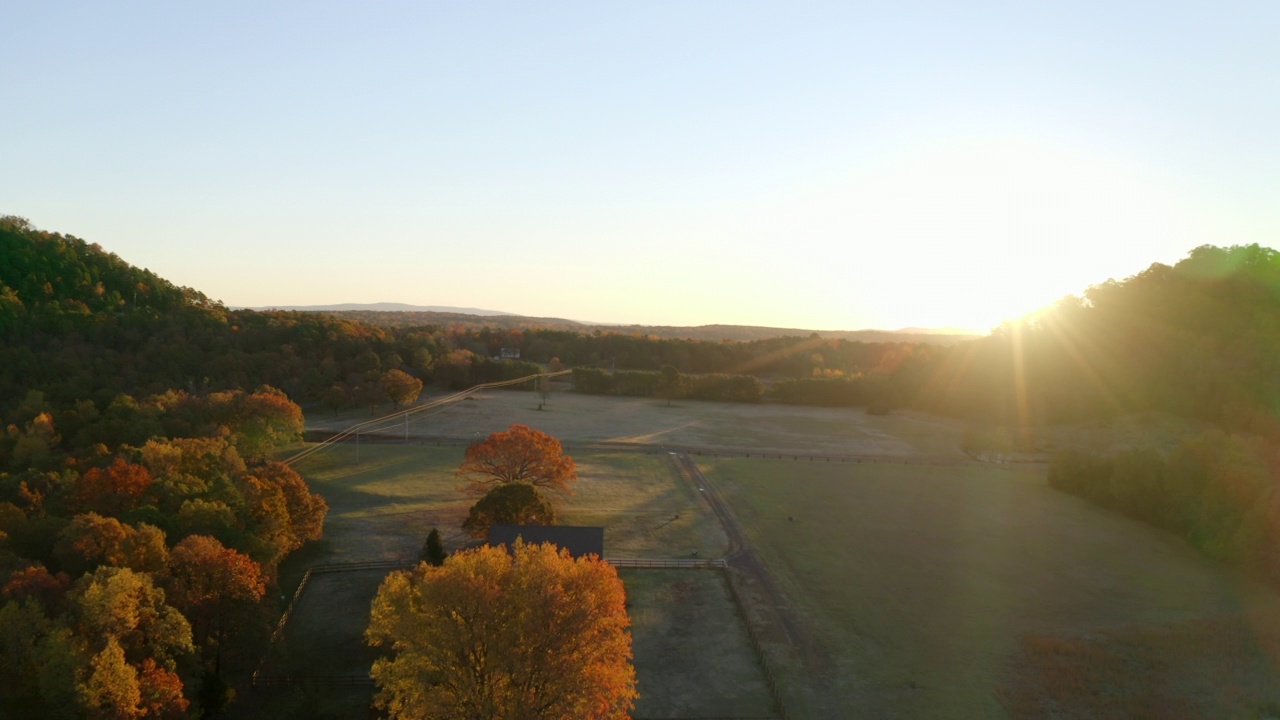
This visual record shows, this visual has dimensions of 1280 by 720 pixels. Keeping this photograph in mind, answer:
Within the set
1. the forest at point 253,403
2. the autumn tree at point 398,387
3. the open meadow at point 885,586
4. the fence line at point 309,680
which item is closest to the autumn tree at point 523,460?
the open meadow at point 885,586

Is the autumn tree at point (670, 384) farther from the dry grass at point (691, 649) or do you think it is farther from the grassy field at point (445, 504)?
the dry grass at point (691, 649)

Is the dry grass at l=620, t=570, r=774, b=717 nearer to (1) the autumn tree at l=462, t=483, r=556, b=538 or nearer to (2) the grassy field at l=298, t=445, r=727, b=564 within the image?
(2) the grassy field at l=298, t=445, r=727, b=564

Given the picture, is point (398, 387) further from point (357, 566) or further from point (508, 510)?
point (508, 510)

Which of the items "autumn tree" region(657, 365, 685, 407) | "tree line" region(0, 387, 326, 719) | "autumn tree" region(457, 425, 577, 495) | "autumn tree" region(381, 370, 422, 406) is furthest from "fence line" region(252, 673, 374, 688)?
"autumn tree" region(657, 365, 685, 407)

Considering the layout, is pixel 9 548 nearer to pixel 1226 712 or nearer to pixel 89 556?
pixel 89 556

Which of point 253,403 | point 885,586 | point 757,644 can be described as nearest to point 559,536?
point 757,644
